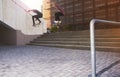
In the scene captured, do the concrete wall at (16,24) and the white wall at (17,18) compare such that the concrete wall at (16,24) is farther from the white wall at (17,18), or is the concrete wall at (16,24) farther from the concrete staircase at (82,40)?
the concrete staircase at (82,40)

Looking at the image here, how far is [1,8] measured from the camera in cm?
1425

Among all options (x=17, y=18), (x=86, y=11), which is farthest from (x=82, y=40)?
(x=86, y=11)

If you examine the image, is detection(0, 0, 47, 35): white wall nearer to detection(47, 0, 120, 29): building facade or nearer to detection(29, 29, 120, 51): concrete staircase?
detection(29, 29, 120, 51): concrete staircase

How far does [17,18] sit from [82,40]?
190 inches

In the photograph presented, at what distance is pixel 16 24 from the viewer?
1526cm

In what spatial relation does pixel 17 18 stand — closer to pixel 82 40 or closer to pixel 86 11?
pixel 82 40

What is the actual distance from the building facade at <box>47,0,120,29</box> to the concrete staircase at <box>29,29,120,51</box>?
4.10 meters

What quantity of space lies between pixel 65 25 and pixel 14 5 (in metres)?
6.50

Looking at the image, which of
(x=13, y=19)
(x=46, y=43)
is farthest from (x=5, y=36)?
(x=46, y=43)

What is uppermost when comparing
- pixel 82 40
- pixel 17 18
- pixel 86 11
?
pixel 86 11

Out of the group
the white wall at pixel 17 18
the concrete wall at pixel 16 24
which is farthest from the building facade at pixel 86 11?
the concrete wall at pixel 16 24

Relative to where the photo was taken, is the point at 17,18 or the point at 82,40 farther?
the point at 17,18

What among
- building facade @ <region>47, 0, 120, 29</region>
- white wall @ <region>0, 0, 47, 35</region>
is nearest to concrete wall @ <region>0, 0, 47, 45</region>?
white wall @ <region>0, 0, 47, 35</region>

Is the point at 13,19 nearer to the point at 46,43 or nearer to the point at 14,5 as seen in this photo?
the point at 14,5
